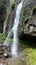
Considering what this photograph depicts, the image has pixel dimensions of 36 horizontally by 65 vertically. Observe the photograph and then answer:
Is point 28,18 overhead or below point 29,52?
overhead

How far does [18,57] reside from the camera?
10.2 m

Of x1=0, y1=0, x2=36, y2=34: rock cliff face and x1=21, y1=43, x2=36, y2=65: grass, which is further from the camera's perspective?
x1=0, y1=0, x2=36, y2=34: rock cliff face

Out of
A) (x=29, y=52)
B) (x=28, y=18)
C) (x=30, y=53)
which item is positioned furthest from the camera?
(x=28, y=18)

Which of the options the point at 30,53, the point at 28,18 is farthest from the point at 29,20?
the point at 30,53

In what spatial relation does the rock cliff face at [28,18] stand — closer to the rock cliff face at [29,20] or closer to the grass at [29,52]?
the rock cliff face at [29,20]

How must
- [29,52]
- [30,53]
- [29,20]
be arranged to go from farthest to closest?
[29,20] < [29,52] < [30,53]

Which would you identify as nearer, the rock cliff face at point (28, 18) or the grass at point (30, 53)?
the grass at point (30, 53)

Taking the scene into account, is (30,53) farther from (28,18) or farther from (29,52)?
(28,18)

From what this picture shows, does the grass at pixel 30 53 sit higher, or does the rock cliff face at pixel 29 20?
the rock cliff face at pixel 29 20

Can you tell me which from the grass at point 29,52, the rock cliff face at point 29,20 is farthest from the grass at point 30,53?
the rock cliff face at point 29,20

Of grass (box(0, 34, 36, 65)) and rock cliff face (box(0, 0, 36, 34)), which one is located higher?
rock cliff face (box(0, 0, 36, 34))

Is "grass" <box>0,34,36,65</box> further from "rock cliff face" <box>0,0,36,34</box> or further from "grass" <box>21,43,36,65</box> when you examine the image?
"rock cliff face" <box>0,0,36,34</box>

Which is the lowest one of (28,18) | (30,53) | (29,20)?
(30,53)

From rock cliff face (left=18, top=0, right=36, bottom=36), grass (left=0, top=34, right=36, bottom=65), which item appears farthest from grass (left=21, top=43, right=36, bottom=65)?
rock cliff face (left=18, top=0, right=36, bottom=36)
